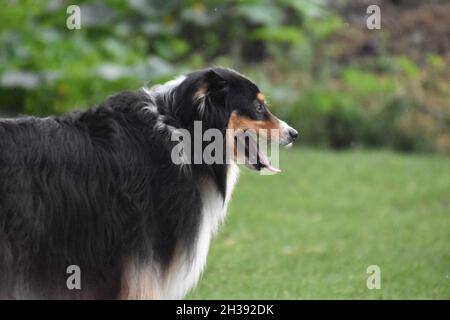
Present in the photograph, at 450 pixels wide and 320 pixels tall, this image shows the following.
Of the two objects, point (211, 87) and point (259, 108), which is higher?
point (211, 87)

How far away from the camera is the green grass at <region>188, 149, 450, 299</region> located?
7.09 m

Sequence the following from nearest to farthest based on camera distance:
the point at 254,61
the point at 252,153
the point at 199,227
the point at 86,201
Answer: the point at 86,201 < the point at 199,227 < the point at 252,153 < the point at 254,61

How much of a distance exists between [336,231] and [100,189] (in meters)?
4.53

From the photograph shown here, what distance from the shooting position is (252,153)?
17.4ft

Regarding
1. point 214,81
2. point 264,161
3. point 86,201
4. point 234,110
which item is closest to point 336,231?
point 264,161

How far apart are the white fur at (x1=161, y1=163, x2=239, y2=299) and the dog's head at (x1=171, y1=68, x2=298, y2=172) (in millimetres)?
175

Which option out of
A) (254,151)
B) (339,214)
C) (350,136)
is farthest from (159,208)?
(350,136)

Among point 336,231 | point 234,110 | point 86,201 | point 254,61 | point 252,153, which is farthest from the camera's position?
point 254,61

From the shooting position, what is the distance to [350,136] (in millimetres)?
13094

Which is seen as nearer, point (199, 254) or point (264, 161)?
point (199, 254)

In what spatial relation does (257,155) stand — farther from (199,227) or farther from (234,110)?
(199,227)

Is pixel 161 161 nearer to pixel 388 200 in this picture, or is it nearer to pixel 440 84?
pixel 388 200

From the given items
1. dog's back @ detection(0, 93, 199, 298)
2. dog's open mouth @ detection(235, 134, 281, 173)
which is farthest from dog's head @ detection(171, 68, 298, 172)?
dog's back @ detection(0, 93, 199, 298)
